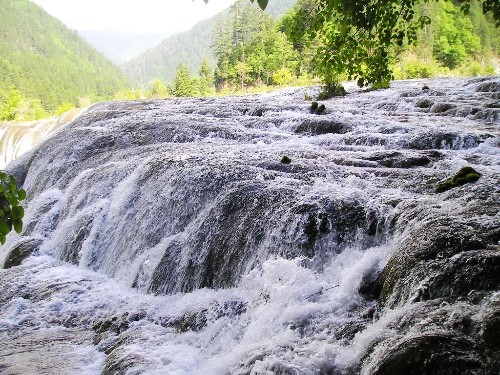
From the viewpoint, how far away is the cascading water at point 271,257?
3.57 m

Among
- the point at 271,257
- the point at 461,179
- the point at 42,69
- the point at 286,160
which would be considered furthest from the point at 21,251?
the point at 42,69

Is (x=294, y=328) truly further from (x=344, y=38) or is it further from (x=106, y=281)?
(x=106, y=281)

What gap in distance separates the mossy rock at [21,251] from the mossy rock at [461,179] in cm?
774

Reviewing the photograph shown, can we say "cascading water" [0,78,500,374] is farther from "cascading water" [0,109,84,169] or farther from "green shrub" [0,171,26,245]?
"cascading water" [0,109,84,169]

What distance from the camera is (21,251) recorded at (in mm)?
9398

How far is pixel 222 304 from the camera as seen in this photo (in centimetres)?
546

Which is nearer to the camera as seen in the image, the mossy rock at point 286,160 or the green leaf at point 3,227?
the green leaf at point 3,227

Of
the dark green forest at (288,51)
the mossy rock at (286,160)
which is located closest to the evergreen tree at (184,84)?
the dark green forest at (288,51)

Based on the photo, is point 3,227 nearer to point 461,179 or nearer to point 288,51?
point 461,179

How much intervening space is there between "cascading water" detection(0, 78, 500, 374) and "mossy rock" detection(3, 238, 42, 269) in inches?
1.5

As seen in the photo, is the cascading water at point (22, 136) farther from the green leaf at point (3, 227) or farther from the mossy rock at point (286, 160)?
the green leaf at point (3, 227)

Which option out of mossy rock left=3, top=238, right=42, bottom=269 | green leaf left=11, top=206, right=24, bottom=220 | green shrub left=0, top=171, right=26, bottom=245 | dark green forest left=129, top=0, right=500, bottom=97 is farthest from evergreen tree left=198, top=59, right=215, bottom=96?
green leaf left=11, top=206, right=24, bottom=220

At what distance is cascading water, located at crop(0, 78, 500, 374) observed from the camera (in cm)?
357

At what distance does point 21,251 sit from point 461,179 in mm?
8200
